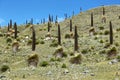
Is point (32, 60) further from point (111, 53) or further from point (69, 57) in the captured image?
point (111, 53)

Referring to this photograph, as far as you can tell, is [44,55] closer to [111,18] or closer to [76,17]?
[111,18]

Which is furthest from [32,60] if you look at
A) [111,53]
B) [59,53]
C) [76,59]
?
[111,53]

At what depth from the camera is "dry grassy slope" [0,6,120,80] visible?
29594 mm

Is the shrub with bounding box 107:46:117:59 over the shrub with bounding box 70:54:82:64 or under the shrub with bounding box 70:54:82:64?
over

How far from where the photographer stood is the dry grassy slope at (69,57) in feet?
97.1

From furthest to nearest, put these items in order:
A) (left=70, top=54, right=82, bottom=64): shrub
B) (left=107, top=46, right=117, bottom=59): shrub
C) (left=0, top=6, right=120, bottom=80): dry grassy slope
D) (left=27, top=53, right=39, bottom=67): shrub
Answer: (left=107, top=46, right=117, bottom=59): shrub
(left=27, top=53, right=39, bottom=67): shrub
(left=70, top=54, right=82, bottom=64): shrub
(left=0, top=6, right=120, bottom=80): dry grassy slope

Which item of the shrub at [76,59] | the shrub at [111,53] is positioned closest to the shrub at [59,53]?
the shrub at [76,59]

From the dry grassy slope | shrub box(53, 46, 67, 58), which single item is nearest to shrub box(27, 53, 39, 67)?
the dry grassy slope

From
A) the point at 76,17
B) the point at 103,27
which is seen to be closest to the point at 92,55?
the point at 103,27

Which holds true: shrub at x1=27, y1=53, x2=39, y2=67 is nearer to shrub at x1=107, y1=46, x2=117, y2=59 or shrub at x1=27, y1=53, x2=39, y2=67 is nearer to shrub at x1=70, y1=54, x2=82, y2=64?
shrub at x1=70, y1=54, x2=82, y2=64

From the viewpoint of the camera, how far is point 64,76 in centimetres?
2898

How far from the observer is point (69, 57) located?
152 feet

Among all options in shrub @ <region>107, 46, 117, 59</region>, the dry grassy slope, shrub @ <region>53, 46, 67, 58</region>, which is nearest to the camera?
the dry grassy slope

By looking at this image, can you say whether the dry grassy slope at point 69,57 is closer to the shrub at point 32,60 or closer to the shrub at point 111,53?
the shrub at point 111,53
